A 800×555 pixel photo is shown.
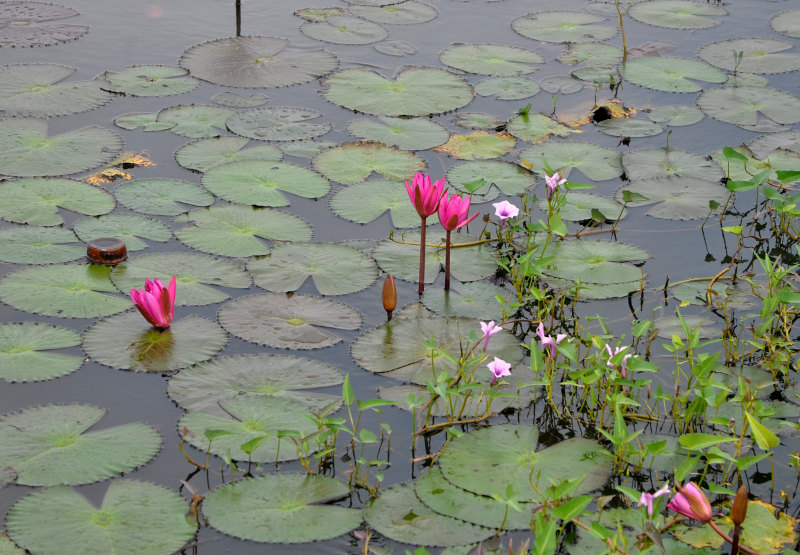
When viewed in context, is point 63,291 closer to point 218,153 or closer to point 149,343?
point 149,343

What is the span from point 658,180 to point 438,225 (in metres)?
1.13

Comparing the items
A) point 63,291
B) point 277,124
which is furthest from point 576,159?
point 63,291

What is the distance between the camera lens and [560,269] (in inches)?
149

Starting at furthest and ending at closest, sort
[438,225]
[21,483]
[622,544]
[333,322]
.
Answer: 1. [438,225]
2. [333,322]
3. [21,483]
4. [622,544]

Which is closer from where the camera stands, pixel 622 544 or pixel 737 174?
pixel 622 544

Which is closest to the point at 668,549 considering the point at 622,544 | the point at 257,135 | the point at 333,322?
the point at 622,544

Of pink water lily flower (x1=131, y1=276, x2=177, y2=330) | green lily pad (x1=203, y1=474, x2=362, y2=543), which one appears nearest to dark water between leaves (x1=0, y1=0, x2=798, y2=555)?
green lily pad (x1=203, y1=474, x2=362, y2=543)

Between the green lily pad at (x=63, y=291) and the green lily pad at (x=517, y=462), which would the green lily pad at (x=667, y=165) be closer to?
the green lily pad at (x=517, y=462)

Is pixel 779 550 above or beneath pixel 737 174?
beneath

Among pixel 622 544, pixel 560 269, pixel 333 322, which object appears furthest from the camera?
pixel 560 269

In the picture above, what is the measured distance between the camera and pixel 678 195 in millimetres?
4375

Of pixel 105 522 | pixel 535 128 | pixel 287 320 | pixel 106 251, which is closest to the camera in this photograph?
pixel 105 522

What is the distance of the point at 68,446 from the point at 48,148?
2.13 metres

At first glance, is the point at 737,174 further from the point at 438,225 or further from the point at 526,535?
the point at 526,535
